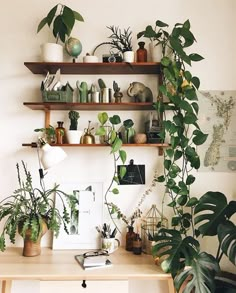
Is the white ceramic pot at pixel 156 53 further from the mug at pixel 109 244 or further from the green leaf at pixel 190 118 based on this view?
the mug at pixel 109 244

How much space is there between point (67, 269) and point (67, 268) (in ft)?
0.04

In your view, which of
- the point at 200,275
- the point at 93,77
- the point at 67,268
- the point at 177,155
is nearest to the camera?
the point at 200,275

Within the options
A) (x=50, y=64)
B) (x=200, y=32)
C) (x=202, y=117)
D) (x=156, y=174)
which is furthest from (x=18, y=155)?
(x=200, y=32)

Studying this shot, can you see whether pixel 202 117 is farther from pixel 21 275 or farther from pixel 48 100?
pixel 21 275

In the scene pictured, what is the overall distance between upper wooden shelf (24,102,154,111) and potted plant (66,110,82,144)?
0.06 m

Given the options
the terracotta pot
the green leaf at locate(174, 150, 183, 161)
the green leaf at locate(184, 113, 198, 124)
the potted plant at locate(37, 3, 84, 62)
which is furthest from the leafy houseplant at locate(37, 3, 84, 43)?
the terracotta pot

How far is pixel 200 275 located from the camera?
1.29 m

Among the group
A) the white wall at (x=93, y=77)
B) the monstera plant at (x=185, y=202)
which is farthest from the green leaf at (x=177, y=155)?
the white wall at (x=93, y=77)

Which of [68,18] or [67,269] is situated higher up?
[68,18]

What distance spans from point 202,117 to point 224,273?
1018 millimetres

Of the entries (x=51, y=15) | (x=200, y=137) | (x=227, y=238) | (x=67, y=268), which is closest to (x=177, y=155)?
(x=200, y=137)

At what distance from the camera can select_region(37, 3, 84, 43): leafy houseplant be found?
1.65 m

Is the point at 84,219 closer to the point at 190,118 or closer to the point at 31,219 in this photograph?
the point at 31,219

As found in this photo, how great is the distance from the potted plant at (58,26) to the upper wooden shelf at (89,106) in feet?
0.93
